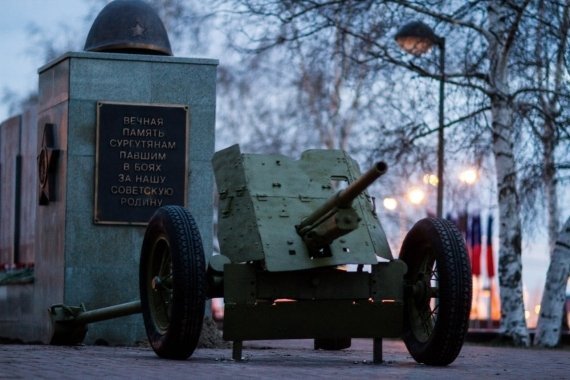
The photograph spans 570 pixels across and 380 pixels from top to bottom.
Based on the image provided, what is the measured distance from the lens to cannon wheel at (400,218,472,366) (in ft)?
35.4

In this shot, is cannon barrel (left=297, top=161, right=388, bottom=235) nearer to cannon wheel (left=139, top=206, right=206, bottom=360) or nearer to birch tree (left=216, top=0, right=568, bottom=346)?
cannon wheel (left=139, top=206, right=206, bottom=360)

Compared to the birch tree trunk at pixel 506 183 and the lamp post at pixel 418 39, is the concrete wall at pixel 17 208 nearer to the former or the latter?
the lamp post at pixel 418 39

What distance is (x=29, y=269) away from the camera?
16953 millimetres

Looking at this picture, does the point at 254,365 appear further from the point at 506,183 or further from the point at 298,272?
the point at 506,183

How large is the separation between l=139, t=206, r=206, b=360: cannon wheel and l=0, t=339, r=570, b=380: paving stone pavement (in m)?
0.18

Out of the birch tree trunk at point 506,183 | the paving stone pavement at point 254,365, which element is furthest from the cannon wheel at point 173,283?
the birch tree trunk at point 506,183

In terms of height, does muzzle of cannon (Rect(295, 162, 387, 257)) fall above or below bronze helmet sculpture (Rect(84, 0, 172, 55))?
below

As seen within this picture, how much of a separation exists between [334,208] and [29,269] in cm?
732

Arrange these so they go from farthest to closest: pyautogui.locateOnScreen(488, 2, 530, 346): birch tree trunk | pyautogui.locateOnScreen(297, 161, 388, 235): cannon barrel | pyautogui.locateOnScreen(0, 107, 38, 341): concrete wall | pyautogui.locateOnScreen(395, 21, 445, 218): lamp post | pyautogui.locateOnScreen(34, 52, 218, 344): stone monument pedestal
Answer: pyautogui.locateOnScreen(488, 2, 530, 346): birch tree trunk < pyautogui.locateOnScreen(395, 21, 445, 218): lamp post < pyautogui.locateOnScreen(0, 107, 38, 341): concrete wall < pyautogui.locateOnScreen(34, 52, 218, 344): stone monument pedestal < pyautogui.locateOnScreen(297, 161, 388, 235): cannon barrel

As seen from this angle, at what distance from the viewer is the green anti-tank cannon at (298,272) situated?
424 inches

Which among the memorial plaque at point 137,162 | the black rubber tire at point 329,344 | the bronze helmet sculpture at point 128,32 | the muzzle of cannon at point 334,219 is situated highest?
the bronze helmet sculpture at point 128,32

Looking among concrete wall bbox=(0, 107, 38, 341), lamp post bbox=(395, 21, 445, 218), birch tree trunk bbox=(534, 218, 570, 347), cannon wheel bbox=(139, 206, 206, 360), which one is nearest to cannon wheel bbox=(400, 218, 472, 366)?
cannon wheel bbox=(139, 206, 206, 360)

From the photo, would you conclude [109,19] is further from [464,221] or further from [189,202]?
[464,221]

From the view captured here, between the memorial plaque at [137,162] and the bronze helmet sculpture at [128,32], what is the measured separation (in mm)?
824
